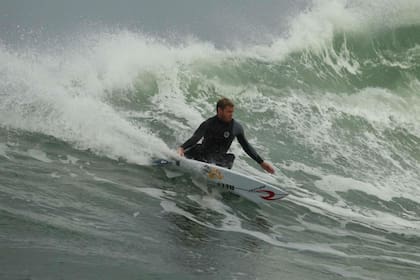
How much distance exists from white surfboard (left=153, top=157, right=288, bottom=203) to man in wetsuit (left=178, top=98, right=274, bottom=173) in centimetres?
28

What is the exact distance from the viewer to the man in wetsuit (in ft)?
29.6

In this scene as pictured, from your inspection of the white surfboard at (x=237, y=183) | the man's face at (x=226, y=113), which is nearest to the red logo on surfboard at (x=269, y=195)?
the white surfboard at (x=237, y=183)

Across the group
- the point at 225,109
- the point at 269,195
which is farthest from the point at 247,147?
the point at 269,195

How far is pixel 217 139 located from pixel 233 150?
10.3 feet

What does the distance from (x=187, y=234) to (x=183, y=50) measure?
12591 mm

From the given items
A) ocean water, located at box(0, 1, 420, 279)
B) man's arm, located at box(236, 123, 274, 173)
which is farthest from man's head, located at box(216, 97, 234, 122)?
ocean water, located at box(0, 1, 420, 279)

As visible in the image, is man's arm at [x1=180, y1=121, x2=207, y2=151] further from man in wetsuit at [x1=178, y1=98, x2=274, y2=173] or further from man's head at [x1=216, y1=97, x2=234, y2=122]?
man's head at [x1=216, y1=97, x2=234, y2=122]

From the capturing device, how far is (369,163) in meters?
13.8

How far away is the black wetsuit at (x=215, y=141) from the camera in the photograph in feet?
30.0

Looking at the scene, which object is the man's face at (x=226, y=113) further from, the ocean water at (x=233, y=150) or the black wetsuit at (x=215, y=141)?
the ocean water at (x=233, y=150)

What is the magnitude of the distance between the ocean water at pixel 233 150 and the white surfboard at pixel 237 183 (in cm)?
20

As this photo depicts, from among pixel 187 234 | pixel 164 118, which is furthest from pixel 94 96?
pixel 187 234

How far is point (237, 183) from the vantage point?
348 inches

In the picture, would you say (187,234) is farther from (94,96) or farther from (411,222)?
(94,96)
